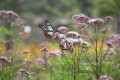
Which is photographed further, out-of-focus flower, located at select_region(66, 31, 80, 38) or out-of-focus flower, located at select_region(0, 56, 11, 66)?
out-of-focus flower, located at select_region(0, 56, 11, 66)

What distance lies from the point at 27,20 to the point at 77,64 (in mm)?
32975

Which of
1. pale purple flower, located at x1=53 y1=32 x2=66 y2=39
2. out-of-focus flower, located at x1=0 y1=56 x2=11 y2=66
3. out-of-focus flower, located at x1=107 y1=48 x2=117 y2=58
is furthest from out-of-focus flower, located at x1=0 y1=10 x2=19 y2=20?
out-of-focus flower, located at x1=107 y1=48 x2=117 y2=58

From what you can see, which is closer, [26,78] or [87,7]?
[26,78]

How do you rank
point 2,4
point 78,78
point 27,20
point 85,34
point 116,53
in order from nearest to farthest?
point 78,78
point 85,34
point 116,53
point 2,4
point 27,20

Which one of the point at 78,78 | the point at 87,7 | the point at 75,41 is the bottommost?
the point at 78,78

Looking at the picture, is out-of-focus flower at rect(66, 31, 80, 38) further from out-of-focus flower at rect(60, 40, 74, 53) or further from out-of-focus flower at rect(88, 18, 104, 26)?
out-of-focus flower at rect(88, 18, 104, 26)

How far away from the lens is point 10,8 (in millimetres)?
19031

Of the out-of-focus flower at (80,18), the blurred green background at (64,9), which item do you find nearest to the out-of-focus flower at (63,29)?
the out-of-focus flower at (80,18)

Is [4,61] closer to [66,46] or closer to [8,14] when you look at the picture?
[8,14]

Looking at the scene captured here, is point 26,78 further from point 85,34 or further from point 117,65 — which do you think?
point 117,65

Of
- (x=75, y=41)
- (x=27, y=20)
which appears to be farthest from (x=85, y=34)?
(x=27, y=20)

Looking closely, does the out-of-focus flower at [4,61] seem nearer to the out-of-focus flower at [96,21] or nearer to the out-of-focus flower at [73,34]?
the out-of-focus flower at [73,34]

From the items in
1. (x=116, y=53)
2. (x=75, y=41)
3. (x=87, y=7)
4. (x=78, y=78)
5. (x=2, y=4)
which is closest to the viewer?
(x=75, y=41)

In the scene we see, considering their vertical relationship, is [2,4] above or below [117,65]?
above
